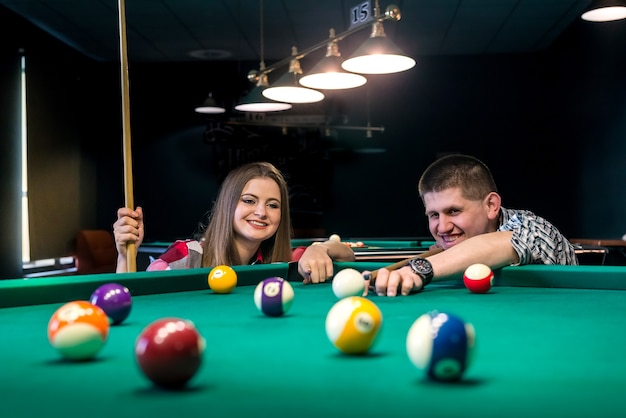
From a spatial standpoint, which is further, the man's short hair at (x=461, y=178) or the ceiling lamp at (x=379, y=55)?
the ceiling lamp at (x=379, y=55)

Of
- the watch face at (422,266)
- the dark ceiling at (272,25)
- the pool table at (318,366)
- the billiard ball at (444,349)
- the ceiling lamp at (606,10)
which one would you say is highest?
the dark ceiling at (272,25)

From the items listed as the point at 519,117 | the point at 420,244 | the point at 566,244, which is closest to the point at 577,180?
the point at 519,117

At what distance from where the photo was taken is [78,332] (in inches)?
43.8

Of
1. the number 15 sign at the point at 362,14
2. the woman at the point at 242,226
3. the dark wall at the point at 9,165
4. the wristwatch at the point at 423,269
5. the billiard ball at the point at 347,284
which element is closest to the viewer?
the billiard ball at the point at 347,284

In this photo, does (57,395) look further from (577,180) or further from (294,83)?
(577,180)

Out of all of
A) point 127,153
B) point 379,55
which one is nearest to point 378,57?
point 379,55

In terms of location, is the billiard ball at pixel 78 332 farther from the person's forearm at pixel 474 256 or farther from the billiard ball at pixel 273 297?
the person's forearm at pixel 474 256

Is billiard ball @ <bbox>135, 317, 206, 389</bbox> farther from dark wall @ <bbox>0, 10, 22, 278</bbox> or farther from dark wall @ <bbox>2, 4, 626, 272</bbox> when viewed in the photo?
dark wall @ <bbox>2, 4, 626, 272</bbox>

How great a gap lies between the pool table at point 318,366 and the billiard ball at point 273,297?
28mm

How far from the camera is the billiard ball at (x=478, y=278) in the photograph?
2029 millimetres

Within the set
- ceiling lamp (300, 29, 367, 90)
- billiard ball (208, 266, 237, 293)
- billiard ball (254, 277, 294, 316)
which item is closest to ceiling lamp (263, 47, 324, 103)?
ceiling lamp (300, 29, 367, 90)

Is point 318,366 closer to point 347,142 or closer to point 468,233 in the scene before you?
point 468,233

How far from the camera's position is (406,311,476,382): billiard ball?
0.92 meters

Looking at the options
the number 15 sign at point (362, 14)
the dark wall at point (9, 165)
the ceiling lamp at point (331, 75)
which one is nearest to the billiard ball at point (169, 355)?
the ceiling lamp at point (331, 75)
